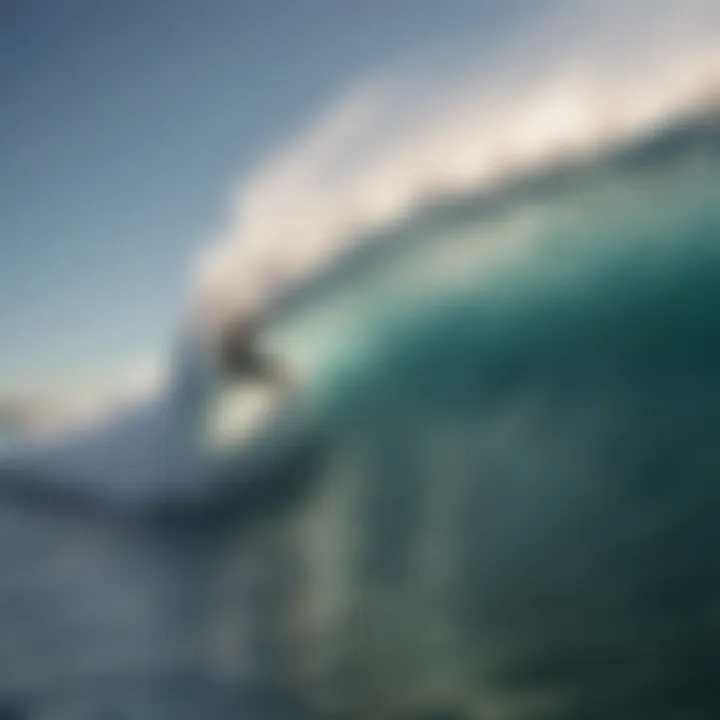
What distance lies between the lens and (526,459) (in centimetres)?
138

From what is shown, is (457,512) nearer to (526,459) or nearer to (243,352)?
(526,459)

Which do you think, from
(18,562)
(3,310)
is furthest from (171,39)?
(18,562)

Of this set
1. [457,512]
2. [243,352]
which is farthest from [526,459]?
[243,352]

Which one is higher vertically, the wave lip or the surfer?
the wave lip

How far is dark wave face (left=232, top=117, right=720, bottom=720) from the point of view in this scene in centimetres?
131

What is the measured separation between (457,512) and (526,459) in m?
0.12

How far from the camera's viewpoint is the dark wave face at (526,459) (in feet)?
4.30

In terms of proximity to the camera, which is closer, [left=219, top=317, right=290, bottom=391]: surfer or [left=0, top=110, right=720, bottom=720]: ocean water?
[left=0, top=110, right=720, bottom=720]: ocean water

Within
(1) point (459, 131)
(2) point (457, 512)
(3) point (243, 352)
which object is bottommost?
(2) point (457, 512)

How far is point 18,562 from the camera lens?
59.5 inches

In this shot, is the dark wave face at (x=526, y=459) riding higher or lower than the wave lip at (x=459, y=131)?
lower

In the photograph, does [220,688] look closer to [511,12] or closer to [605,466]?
[605,466]

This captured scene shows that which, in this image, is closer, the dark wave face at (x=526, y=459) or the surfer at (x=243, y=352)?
the dark wave face at (x=526, y=459)

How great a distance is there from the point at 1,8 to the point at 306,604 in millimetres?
1019
